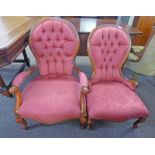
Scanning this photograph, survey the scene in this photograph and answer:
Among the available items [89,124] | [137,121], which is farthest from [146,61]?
[89,124]

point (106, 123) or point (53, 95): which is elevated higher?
point (53, 95)

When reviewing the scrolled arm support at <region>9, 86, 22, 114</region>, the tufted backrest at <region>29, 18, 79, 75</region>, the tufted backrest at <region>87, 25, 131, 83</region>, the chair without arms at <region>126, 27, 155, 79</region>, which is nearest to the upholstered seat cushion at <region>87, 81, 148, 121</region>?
the tufted backrest at <region>87, 25, 131, 83</region>

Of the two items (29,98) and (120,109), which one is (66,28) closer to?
(29,98)

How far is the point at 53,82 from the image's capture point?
1509mm

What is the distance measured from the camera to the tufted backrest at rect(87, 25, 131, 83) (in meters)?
1.50

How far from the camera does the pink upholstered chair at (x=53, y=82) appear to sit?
1267 millimetres

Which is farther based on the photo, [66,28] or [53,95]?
[66,28]

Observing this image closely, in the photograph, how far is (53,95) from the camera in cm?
134

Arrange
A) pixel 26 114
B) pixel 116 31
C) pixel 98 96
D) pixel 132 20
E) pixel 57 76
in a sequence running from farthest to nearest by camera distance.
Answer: pixel 132 20 < pixel 57 76 < pixel 116 31 < pixel 98 96 < pixel 26 114

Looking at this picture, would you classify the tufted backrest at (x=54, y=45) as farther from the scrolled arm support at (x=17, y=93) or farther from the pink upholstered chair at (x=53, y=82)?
the scrolled arm support at (x=17, y=93)

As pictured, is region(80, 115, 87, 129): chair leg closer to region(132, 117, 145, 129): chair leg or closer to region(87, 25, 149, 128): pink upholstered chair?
region(87, 25, 149, 128): pink upholstered chair
